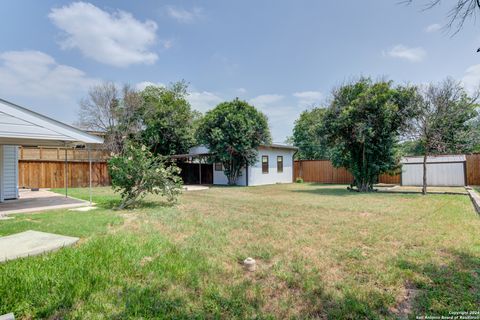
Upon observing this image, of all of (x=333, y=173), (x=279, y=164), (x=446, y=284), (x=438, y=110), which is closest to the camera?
(x=446, y=284)

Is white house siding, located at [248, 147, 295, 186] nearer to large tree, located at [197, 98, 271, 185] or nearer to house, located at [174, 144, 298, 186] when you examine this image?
house, located at [174, 144, 298, 186]

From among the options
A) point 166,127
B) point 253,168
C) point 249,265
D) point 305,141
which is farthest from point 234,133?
point 305,141

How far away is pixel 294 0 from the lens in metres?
7.95

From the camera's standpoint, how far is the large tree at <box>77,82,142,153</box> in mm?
18719

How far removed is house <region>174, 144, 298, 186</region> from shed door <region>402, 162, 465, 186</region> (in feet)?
27.0

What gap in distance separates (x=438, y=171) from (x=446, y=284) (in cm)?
1597

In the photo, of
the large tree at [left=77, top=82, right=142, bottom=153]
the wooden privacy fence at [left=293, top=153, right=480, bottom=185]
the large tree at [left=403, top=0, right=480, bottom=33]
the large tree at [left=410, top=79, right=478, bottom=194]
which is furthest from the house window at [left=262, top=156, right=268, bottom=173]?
the large tree at [left=403, top=0, right=480, bottom=33]

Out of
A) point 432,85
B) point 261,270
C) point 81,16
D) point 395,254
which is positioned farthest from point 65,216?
point 432,85

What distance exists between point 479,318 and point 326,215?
14.4 feet

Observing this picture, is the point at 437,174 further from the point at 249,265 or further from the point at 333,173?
the point at 249,265

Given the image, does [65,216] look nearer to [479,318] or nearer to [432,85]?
[479,318]

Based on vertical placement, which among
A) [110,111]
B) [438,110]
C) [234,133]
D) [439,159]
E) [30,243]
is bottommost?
[30,243]

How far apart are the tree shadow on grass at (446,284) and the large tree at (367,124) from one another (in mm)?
8933

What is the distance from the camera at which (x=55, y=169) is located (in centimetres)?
1490
